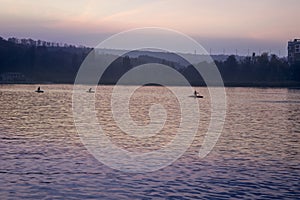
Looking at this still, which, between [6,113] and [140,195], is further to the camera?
[6,113]

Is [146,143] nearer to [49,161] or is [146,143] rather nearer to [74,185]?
[49,161]

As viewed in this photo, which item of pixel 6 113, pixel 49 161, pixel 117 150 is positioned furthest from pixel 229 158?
pixel 6 113

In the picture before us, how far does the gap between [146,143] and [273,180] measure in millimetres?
11908

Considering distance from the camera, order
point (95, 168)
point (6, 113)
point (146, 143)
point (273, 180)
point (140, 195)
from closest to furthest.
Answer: point (140, 195), point (273, 180), point (95, 168), point (146, 143), point (6, 113)

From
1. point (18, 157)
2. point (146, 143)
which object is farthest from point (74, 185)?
point (146, 143)

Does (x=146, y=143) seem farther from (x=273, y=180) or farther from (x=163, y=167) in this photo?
(x=273, y=180)

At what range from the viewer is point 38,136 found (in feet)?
108

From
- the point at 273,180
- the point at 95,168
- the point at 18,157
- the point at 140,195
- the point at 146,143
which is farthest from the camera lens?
the point at 146,143

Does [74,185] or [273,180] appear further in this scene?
[273,180]

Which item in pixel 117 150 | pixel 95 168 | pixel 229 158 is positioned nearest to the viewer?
pixel 95 168

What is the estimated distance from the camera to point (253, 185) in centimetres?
1975

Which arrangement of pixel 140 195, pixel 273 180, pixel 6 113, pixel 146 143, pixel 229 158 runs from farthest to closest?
1. pixel 6 113
2. pixel 146 143
3. pixel 229 158
4. pixel 273 180
5. pixel 140 195

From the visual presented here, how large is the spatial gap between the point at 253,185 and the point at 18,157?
37.2 ft

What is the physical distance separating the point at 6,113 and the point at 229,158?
31897 mm
